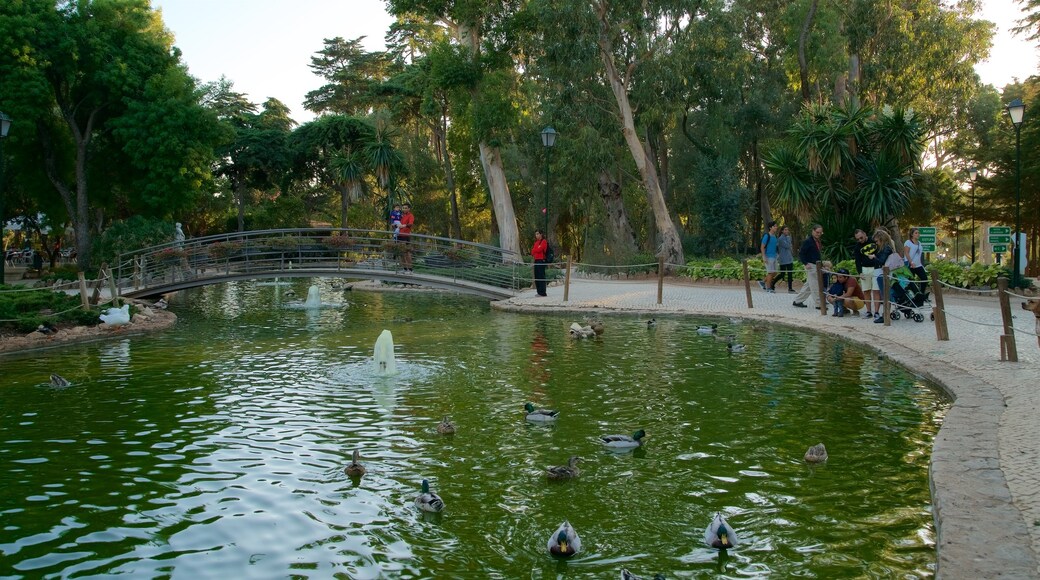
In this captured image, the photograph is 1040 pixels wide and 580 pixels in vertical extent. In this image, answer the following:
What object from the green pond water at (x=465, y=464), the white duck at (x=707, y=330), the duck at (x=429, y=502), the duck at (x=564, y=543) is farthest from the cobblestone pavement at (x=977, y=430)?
the duck at (x=429, y=502)

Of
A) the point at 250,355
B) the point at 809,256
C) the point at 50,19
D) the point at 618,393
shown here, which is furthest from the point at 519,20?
the point at 618,393

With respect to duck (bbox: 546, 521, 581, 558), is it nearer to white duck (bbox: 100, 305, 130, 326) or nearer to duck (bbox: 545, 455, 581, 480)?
duck (bbox: 545, 455, 581, 480)

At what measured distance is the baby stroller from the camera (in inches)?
634

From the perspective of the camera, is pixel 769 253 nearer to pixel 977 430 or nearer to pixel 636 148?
pixel 636 148

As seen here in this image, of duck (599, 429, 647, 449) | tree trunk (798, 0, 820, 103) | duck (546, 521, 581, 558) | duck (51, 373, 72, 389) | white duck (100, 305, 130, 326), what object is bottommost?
duck (546, 521, 581, 558)

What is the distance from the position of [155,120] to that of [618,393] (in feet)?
85.2

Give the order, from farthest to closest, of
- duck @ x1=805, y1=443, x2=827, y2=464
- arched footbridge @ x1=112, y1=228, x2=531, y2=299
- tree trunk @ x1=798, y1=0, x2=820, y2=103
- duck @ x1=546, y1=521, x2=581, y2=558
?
1. tree trunk @ x1=798, y1=0, x2=820, y2=103
2. arched footbridge @ x1=112, y1=228, x2=531, y2=299
3. duck @ x1=805, y1=443, x2=827, y2=464
4. duck @ x1=546, y1=521, x2=581, y2=558

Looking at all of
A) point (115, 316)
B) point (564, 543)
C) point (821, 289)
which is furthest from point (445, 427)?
point (115, 316)

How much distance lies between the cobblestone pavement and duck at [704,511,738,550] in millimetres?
1254

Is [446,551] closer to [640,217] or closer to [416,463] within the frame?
[416,463]

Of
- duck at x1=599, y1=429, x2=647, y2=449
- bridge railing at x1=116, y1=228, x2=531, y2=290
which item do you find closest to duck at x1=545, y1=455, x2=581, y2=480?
duck at x1=599, y1=429, x2=647, y2=449

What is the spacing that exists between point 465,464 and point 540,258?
1555 cm

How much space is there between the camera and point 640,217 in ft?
151

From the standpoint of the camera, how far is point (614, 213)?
36.1 m
